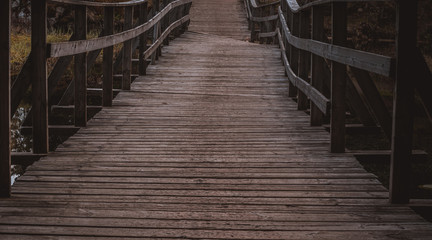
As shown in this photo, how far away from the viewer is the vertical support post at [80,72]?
553cm

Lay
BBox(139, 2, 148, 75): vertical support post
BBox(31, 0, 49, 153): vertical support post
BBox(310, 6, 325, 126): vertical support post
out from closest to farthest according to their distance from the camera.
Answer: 1. BBox(31, 0, 49, 153): vertical support post
2. BBox(310, 6, 325, 126): vertical support post
3. BBox(139, 2, 148, 75): vertical support post

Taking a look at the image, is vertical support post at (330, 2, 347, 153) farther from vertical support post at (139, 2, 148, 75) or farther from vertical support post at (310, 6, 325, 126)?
vertical support post at (139, 2, 148, 75)

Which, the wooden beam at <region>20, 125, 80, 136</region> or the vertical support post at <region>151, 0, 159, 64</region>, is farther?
the vertical support post at <region>151, 0, 159, 64</region>

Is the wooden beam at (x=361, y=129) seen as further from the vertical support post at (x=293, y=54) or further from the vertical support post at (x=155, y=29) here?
the vertical support post at (x=155, y=29)

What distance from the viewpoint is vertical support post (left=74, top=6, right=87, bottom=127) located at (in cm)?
553

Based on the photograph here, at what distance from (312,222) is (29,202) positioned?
64.8 inches

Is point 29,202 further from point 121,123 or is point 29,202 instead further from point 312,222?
point 121,123

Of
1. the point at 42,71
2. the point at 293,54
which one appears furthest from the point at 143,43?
the point at 42,71

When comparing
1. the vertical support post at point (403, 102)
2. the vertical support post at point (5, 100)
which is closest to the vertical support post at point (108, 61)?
the vertical support post at point (5, 100)

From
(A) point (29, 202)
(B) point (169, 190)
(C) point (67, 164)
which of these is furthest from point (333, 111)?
(A) point (29, 202)

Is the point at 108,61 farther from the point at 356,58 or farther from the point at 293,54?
the point at 356,58

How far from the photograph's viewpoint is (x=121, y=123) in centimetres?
619

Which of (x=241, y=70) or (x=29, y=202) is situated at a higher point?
(x=241, y=70)

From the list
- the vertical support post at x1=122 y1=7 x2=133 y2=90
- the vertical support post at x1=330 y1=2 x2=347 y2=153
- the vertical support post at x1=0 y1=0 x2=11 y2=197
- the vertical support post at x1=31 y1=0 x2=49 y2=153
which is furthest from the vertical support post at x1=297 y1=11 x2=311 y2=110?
the vertical support post at x1=0 y1=0 x2=11 y2=197
